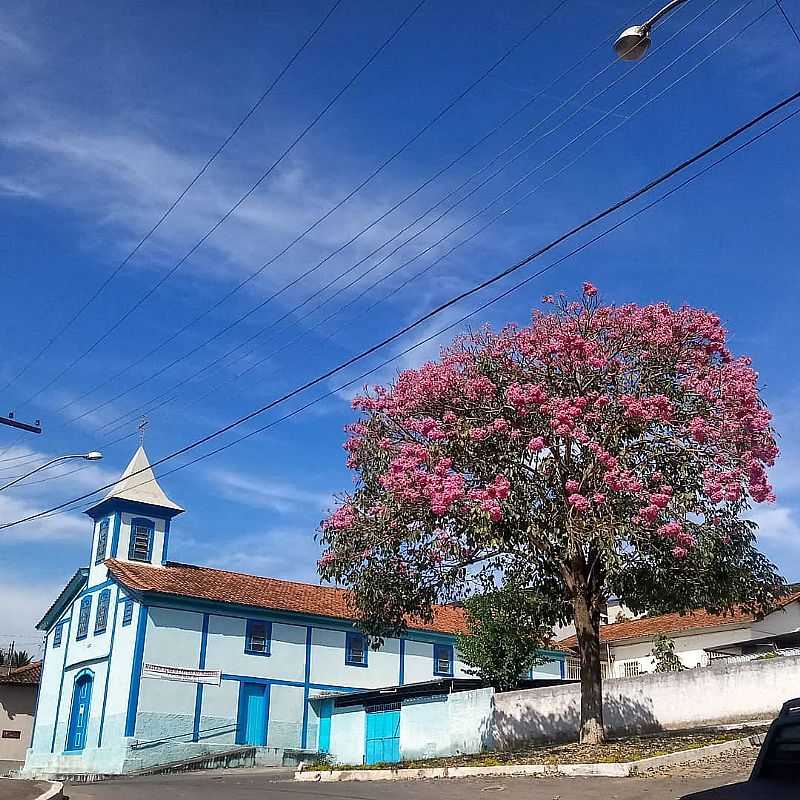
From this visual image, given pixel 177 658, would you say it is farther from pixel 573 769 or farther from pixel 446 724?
pixel 573 769

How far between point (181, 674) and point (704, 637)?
69.2 feet

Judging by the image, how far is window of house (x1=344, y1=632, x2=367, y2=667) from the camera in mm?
39125

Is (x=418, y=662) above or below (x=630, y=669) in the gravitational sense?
above

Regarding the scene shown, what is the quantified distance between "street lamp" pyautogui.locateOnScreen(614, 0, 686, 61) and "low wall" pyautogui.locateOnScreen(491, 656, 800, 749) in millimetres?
17669

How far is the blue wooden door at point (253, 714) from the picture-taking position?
35.0 metres

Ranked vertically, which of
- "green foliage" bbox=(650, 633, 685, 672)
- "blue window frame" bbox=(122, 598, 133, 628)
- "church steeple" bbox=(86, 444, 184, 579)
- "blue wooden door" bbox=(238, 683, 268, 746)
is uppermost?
"church steeple" bbox=(86, 444, 184, 579)

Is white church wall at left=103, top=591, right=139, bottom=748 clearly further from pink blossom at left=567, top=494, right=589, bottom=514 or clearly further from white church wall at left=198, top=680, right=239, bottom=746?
pink blossom at left=567, top=494, right=589, bottom=514

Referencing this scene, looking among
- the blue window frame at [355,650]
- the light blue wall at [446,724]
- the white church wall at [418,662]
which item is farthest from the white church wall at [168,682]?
the light blue wall at [446,724]

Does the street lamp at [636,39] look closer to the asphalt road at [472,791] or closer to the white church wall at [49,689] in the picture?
the asphalt road at [472,791]

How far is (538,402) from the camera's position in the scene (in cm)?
1934

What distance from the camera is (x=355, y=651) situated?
39.5m

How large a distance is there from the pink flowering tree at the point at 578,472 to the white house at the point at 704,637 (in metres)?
12.8

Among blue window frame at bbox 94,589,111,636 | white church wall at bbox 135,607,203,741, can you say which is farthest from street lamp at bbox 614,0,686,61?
blue window frame at bbox 94,589,111,636

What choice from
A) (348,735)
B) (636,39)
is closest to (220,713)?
(348,735)
